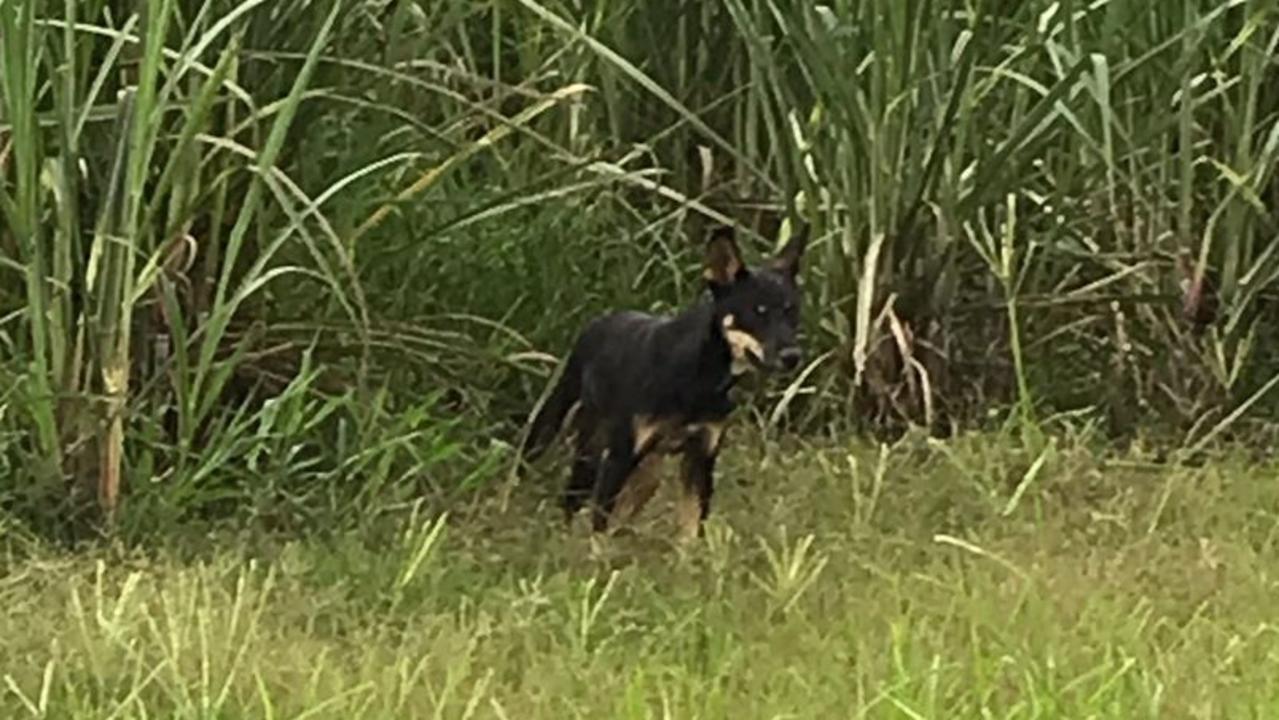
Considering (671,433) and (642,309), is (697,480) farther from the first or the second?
(642,309)

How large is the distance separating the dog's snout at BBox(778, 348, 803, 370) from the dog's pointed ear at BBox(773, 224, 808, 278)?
0.14 metres

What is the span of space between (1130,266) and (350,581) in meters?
1.58

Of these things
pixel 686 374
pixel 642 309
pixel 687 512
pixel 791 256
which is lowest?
pixel 642 309

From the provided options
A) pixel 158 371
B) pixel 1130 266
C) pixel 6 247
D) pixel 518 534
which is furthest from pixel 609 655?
pixel 1130 266

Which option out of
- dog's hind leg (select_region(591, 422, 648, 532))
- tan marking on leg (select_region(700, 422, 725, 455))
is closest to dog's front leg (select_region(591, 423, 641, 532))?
dog's hind leg (select_region(591, 422, 648, 532))

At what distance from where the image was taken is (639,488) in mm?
3404

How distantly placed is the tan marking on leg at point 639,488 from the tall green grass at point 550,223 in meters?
0.22

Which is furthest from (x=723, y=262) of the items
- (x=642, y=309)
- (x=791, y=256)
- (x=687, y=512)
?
(x=642, y=309)

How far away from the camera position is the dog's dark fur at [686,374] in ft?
10.6

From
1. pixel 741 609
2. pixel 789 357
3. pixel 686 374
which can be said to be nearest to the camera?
pixel 741 609

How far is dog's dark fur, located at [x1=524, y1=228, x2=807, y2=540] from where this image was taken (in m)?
3.24

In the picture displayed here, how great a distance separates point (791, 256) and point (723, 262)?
127 millimetres

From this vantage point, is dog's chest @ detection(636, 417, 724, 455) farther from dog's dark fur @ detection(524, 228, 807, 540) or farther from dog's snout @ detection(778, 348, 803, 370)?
dog's snout @ detection(778, 348, 803, 370)

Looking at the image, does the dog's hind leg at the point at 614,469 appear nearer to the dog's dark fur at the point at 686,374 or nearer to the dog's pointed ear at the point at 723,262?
the dog's dark fur at the point at 686,374
